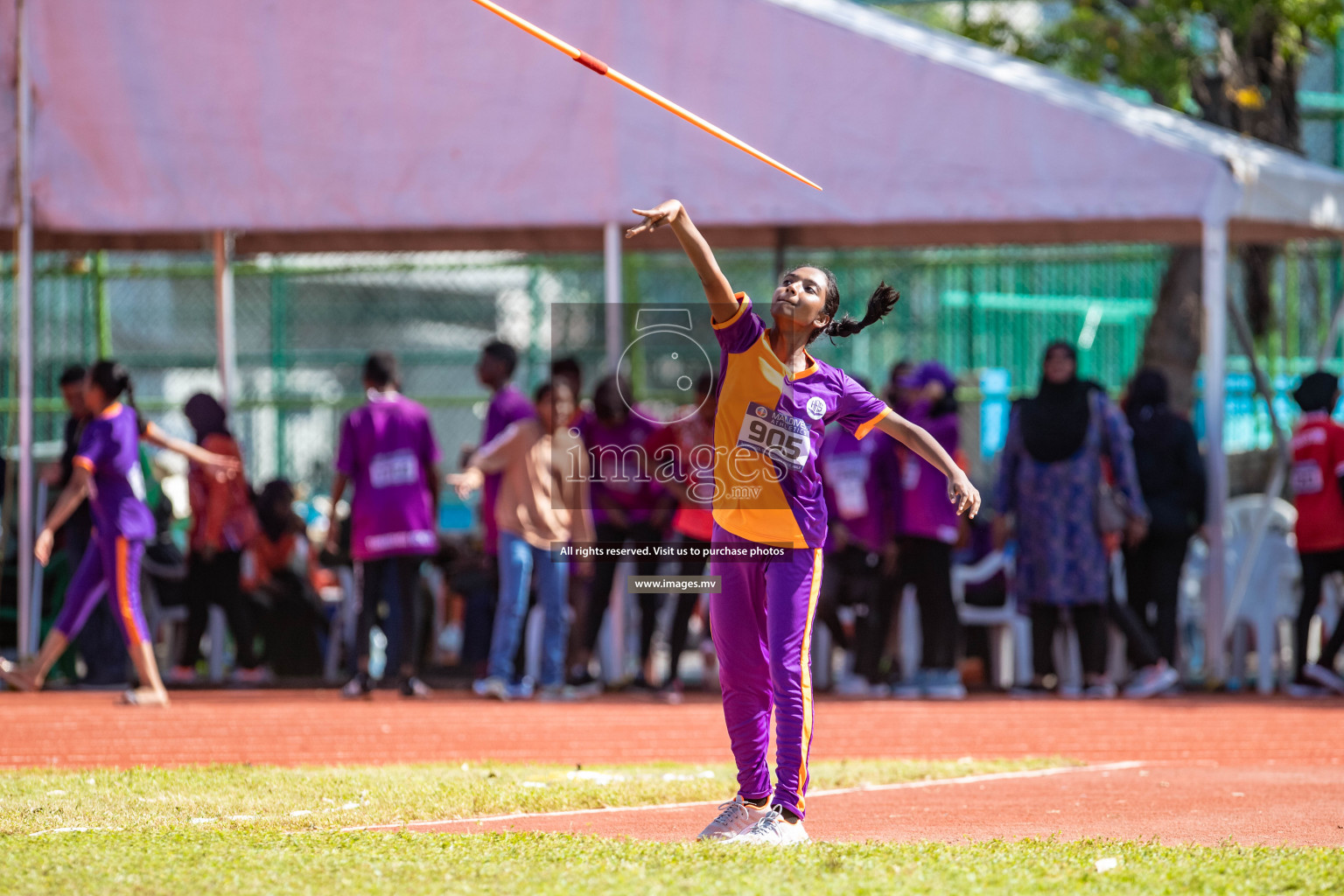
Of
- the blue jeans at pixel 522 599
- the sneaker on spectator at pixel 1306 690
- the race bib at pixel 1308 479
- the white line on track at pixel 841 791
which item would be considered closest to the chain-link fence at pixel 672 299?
the race bib at pixel 1308 479

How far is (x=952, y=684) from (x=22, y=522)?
5.80m

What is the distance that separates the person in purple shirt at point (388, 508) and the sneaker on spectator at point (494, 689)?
0.32 metres

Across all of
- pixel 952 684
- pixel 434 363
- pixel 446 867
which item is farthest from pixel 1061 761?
pixel 434 363

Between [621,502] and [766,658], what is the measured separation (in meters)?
5.59

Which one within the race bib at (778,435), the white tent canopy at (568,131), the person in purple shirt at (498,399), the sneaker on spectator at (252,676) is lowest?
the sneaker on spectator at (252,676)

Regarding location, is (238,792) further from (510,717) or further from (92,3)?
(92,3)

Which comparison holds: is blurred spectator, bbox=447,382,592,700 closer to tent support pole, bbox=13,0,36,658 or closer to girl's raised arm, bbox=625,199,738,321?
tent support pole, bbox=13,0,36,658

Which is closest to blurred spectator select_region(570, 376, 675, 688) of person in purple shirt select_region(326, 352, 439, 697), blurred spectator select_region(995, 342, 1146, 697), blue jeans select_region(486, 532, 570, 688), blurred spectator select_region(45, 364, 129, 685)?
blue jeans select_region(486, 532, 570, 688)

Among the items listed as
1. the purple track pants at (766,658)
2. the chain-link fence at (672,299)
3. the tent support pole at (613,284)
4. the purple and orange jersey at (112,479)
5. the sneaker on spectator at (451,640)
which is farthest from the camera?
the chain-link fence at (672,299)

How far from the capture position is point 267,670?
39.7 feet

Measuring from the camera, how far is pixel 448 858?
4.75 metres

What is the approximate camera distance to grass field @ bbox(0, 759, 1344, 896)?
431cm

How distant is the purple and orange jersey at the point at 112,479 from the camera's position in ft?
31.6

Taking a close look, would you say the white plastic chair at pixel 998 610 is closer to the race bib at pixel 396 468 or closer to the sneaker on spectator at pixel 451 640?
the race bib at pixel 396 468
